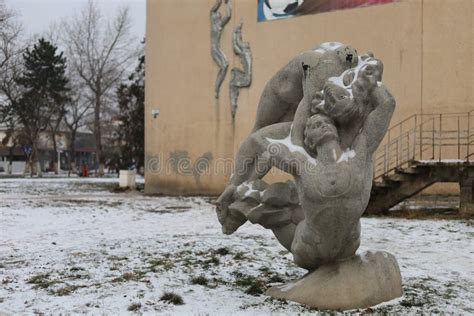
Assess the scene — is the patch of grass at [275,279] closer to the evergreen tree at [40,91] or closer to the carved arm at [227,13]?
the carved arm at [227,13]

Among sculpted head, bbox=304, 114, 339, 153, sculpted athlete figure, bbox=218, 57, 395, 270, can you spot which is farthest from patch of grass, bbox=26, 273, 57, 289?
sculpted head, bbox=304, 114, 339, 153

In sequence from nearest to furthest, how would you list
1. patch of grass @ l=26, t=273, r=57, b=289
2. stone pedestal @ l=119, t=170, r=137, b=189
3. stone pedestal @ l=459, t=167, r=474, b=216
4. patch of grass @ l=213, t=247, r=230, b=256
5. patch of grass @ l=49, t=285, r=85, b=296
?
patch of grass @ l=49, t=285, r=85, b=296 → patch of grass @ l=26, t=273, r=57, b=289 → patch of grass @ l=213, t=247, r=230, b=256 → stone pedestal @ l=459, t=167, r=474, b=216 → stone pedestal @ l=119, t=170, r=137, b=189

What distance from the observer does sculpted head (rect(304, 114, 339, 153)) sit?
4137mm

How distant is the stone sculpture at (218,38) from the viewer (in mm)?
19344

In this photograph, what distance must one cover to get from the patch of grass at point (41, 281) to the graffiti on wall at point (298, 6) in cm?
1327

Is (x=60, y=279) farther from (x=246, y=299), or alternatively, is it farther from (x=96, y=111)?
(x=96, y=111)

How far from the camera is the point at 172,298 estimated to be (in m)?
4.61

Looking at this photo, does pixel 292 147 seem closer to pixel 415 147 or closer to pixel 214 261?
pixel 214 261

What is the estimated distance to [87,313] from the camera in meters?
4.27

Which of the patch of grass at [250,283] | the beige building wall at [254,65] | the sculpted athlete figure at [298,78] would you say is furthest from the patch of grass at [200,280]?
the beige building wall at [254,65]

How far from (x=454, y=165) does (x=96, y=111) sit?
94.7 ft

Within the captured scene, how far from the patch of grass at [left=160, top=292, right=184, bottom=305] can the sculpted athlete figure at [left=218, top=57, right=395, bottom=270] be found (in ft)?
3.60

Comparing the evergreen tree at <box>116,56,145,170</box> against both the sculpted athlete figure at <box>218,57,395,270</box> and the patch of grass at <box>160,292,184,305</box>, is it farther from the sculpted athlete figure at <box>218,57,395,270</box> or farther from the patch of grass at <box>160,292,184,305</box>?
the sculpted athlete figure at <box>218,57,395,270</box>

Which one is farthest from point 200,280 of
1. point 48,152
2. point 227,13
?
point 48,152
